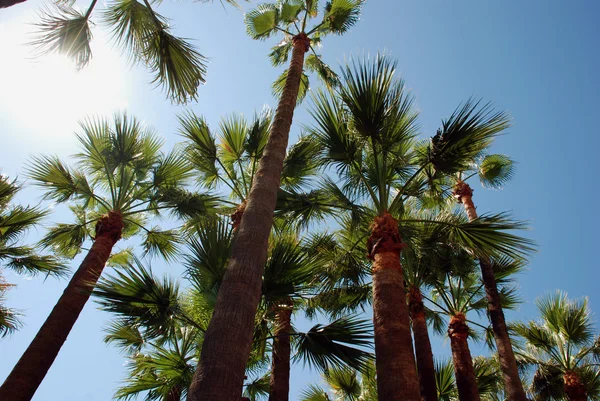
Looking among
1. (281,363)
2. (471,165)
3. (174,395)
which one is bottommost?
(174,395)

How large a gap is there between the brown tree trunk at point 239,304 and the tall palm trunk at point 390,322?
6.21 feet

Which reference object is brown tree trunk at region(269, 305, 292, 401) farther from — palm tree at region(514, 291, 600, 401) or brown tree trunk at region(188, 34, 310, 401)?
palm tree at region(514, 291, 600, 401)

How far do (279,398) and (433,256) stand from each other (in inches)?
161

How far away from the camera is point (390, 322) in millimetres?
4531

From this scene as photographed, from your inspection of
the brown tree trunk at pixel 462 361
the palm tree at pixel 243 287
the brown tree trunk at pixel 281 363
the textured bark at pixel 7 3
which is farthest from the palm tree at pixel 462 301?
the textured bark at pixel 7 3

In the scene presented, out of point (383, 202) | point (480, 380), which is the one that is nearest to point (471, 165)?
point (383, 202)

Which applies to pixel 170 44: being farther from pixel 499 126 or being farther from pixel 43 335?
pixel 499 126

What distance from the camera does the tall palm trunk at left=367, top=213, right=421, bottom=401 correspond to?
3982 millimetres

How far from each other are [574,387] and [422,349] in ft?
17.2

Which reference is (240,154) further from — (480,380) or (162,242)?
(480,380)

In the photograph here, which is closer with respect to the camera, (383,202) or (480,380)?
(383,202)

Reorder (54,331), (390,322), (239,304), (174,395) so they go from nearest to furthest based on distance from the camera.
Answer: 1. (239,304)
2. (390,322)
3. (54,331)
4. (174,395)

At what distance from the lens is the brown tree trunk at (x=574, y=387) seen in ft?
31.3

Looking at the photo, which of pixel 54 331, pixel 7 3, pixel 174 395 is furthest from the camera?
pixel 174 395
